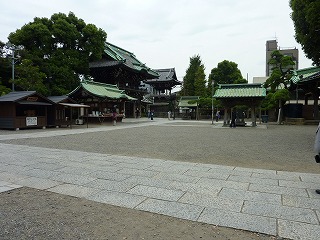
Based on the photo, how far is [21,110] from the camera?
21328mm

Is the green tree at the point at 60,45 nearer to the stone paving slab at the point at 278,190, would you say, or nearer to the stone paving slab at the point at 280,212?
the stone paving slab at the point at 278,190

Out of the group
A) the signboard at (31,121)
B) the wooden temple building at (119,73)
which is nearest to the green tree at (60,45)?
the wooden temple building at (119,73)

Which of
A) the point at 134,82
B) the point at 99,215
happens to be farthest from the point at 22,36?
the point at 99,215

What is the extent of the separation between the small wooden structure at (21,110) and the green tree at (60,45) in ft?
24.3

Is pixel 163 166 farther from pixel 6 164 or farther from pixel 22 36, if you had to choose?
pixel 22 36

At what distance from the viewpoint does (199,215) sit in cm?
382

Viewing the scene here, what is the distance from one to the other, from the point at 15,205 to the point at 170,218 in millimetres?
2671

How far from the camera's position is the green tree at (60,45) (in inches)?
1131

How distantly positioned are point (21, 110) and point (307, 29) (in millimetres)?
21688

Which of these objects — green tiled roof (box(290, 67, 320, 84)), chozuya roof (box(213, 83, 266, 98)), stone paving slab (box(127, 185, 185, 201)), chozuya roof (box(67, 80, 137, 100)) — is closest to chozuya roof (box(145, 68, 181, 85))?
chozuya roof (box(67, 80, 137, 100))

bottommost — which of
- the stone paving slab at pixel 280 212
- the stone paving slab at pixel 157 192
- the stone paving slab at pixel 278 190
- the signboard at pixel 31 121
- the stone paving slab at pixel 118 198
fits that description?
the stone paving slab at pixel 118 198

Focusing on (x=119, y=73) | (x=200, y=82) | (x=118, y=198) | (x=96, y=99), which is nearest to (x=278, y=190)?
(x=118, y=198)

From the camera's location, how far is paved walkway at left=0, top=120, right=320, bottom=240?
146 inches

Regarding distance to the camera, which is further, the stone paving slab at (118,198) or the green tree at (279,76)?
the green tree at (279,76)
